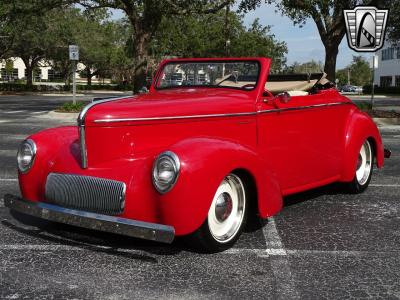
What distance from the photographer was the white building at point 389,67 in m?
76.8

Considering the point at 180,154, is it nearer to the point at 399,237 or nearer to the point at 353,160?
the point at 399,237

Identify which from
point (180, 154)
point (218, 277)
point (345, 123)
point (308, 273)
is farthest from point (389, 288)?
point (345, 123)

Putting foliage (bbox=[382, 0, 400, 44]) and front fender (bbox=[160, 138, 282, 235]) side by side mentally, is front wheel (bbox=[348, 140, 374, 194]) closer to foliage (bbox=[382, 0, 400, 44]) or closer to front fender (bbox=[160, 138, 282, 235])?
front fender (bbox=[160, 138, 282, 235])

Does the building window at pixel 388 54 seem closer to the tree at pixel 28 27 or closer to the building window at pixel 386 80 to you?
the building window at pixel 386 80

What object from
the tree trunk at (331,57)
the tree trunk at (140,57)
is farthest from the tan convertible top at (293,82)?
the tree trunk at (140,57)

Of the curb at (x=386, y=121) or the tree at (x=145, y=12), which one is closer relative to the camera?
the curb at (x=386, y=121)

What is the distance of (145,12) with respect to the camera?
2162 cm

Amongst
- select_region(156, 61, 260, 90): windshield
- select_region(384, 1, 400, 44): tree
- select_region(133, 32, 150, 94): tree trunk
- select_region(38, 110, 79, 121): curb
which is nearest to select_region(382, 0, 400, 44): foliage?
select_region(384, 1, 400, 44): tree

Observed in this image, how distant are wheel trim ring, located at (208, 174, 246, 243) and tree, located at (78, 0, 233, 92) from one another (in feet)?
56.2

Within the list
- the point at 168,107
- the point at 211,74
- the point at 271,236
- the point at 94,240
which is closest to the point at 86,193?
the point at 94,240

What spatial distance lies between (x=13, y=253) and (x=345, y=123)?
383 cm

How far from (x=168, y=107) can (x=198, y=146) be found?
65 centimetres

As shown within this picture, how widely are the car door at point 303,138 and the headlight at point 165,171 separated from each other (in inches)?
51.0

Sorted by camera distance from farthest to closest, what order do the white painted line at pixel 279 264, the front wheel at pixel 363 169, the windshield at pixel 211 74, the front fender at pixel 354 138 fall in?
the front wheel at pixel 363 169 < the front fender at pixel 354 138 < the windshield at pixel 211 74 < the white painted line at pixel 279 264
